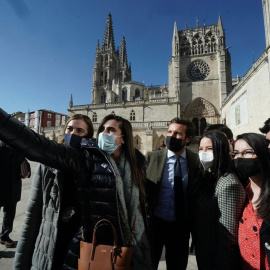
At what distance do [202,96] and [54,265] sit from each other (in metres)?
28.0

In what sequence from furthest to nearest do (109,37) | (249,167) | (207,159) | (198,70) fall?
(109,37) < (198,70) < (207,159) < (249,167)

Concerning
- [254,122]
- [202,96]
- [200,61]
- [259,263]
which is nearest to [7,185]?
[259,263]

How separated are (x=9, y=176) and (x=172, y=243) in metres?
3.27

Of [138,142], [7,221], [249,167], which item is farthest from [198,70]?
[7,221]

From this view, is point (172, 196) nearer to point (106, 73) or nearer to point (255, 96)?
point (255, 96)

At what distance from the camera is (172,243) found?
2.06 meters

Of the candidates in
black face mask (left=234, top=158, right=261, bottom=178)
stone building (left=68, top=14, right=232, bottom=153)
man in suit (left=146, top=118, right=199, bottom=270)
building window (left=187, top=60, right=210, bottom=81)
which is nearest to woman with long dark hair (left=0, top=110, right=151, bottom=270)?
man in suit (left=146, top=118, right=199, bottom=270)

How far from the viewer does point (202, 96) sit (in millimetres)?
26109

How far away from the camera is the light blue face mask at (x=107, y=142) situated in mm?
1662

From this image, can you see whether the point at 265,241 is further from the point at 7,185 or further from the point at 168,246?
the point at 7,185

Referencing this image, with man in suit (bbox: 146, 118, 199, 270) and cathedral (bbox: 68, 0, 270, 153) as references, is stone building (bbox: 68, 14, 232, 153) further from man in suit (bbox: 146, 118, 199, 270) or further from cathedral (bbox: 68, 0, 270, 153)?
man in suit (bbox: 146, 118, 199, 270)

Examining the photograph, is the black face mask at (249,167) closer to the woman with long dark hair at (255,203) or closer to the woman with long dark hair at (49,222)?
the woman with long dark hair at (255,203)

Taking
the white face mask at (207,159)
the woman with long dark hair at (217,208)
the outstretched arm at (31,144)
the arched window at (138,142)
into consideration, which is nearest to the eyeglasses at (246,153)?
the woman with long dark hair at (217,208)

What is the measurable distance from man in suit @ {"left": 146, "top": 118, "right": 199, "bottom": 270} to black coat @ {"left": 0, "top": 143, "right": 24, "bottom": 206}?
9.23ft
